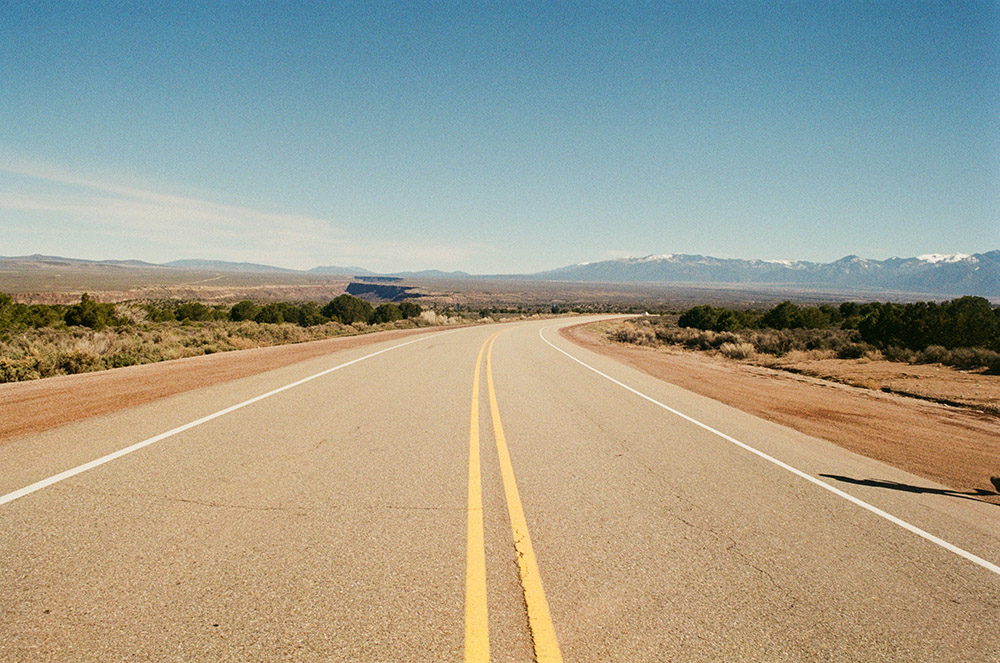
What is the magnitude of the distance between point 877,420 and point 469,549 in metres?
10.1

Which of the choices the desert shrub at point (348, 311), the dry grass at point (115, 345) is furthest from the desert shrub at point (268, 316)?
the dry grass at point (115, 345)

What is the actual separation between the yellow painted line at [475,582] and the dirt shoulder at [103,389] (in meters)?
5.99

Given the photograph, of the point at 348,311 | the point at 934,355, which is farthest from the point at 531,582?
the point at 348,311

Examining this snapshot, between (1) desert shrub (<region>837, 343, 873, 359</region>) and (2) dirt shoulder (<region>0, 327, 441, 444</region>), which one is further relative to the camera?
(1) desert shrub (<region>837, 343, 873, 359</region>)

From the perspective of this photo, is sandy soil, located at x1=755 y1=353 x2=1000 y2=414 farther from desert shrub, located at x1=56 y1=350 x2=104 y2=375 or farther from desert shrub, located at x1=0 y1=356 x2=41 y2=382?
desert shrub, located at x1=0 y1=356 x2=41 y2=382

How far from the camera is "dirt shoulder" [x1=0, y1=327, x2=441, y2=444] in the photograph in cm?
730

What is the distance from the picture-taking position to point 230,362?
15102 mm

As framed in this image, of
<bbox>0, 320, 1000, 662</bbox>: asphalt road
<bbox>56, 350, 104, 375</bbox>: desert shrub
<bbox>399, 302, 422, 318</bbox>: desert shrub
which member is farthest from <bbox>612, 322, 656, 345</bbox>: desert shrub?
<bbox>56, 350, 104, 375</bbox>: desert shrub

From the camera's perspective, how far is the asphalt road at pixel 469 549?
281 centimetres

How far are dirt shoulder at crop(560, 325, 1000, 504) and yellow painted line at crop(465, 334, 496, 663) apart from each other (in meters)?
5.81

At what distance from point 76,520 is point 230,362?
1209 cm

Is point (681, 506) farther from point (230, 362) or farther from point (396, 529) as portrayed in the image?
point (230, 362)

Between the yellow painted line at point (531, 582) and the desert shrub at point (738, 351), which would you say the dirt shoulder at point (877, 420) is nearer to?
the yellow painted line at point (531, 582)

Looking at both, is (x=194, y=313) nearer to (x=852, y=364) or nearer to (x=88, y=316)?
(x=88, y=316)
